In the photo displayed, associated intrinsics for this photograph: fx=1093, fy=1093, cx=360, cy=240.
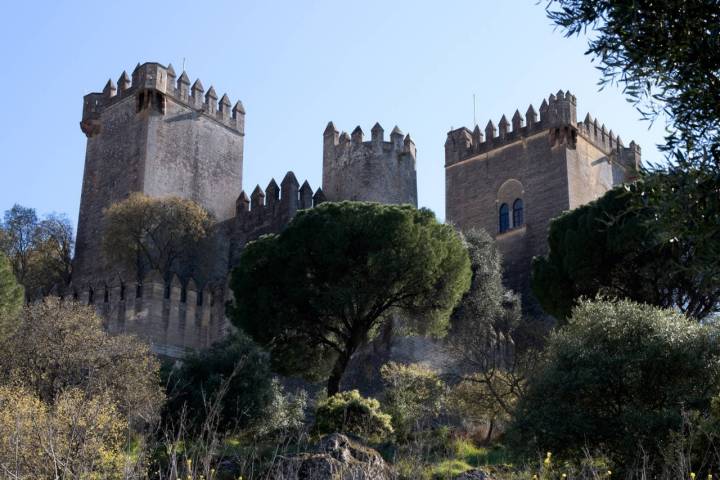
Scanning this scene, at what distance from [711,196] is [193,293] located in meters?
27.1

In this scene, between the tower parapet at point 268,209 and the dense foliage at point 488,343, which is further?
the tower parapet at point 268,209

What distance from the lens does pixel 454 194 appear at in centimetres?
4362

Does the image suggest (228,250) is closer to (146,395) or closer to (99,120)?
(99,120)

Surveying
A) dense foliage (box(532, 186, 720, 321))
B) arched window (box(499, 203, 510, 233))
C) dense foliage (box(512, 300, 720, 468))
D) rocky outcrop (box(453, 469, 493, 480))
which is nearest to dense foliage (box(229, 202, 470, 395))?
dense foliage (box(532, 186, 720, 321))

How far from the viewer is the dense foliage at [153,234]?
3631 centimetres

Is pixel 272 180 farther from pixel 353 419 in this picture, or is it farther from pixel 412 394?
pixel 353 419

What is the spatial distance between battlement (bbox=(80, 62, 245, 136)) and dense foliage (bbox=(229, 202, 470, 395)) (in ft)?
52.7

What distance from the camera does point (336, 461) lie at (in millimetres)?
13508

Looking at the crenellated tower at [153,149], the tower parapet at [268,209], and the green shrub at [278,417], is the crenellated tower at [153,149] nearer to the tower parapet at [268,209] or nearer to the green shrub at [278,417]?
the tower parapet at [268,209]

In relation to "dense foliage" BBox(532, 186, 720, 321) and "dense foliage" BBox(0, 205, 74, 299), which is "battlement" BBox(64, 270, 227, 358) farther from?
"dense foliage" BBox(532, 186, 720, 321)

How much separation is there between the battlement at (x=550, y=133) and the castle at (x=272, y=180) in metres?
0.05

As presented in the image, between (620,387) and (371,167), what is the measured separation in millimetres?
21860

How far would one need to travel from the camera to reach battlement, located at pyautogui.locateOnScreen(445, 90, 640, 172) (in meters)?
40.6

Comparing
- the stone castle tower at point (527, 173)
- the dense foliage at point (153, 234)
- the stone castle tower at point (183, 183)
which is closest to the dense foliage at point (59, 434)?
the stone castle tower at point (183, 183)
